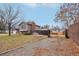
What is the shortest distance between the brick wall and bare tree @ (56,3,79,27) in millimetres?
69

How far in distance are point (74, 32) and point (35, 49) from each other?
64cm

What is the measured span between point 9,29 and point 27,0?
514 millimetres

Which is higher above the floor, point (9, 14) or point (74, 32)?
point (9, 14)

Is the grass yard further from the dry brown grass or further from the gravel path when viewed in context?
the dry brown grass

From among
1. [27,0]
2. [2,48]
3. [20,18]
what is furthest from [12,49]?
[27,0]

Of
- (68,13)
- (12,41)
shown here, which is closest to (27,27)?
(12,41)

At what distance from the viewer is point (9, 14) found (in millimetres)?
4656

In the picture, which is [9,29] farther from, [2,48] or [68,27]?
[68,27]

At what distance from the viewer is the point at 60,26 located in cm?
469

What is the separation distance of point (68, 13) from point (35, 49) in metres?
0.73

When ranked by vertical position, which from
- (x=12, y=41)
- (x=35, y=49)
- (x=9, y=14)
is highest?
(x=9, y=14)

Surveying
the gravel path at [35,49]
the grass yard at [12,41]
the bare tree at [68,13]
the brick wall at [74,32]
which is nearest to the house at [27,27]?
the grass yard at [12,41]

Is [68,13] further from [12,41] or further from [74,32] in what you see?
[12,41]

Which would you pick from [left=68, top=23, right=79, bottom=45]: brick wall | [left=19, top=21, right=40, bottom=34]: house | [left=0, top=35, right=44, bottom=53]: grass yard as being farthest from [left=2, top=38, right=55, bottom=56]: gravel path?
[left=68, top=23, right=79, bottom=45]: brick wall
